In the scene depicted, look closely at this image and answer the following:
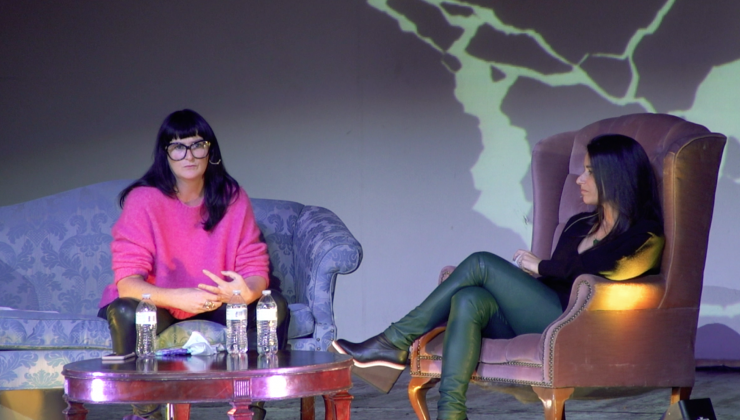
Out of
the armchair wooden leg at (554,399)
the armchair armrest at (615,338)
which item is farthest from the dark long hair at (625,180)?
the armchair wooden leg at (554,399)

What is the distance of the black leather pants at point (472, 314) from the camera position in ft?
7.75

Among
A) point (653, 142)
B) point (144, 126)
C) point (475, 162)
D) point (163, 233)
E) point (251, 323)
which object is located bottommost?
point (251, 323)

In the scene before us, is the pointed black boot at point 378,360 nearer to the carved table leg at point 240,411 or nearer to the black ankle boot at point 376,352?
the black ankle boot at point 376,352

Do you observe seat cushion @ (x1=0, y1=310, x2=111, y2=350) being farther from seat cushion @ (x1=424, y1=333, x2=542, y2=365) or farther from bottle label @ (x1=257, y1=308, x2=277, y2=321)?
seat cushion @ (x1=424, y1=333, x2=542, y2=365)

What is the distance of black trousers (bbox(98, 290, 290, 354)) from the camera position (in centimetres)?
234

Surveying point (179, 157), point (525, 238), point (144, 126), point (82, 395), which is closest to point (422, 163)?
point (525, 238)

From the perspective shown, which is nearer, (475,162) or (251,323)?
(251,323)

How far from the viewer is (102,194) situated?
329 cm

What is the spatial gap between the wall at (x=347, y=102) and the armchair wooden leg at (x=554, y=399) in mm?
2411

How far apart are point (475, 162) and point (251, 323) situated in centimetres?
243

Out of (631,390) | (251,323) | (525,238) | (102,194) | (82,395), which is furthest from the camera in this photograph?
(525,238)

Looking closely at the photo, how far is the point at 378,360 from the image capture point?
101 inches

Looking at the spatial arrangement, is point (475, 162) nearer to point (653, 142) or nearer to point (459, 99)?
point (459, 99)

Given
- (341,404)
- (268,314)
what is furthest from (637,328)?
(268,314)
